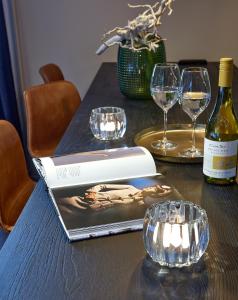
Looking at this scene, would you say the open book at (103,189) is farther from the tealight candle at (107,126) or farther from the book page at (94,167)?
the tealight candle at (107,126)

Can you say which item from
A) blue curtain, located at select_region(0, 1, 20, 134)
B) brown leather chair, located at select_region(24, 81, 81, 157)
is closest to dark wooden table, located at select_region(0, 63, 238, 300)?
brown leather chair, located at select_region(24, 81, 81, 157)

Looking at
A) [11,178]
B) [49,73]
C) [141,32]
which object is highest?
[141,32]

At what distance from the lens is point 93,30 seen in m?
3.06

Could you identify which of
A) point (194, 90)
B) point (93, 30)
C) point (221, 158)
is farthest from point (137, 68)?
point (93, 30)

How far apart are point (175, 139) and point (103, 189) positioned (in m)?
0.39

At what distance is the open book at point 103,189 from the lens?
2.54 ft

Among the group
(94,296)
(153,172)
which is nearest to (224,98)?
(153,172)

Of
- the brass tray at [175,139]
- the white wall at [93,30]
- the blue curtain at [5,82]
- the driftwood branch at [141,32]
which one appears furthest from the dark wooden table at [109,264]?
the white wall at [93,30]

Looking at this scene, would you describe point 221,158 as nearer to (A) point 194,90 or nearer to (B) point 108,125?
(A) point 194,90

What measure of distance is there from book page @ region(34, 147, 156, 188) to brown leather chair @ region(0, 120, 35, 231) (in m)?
0.35

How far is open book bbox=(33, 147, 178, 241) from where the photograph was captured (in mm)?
775

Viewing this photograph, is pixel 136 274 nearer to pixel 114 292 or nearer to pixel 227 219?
pixel 114 292

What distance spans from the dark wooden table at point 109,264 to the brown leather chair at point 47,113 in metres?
1.01

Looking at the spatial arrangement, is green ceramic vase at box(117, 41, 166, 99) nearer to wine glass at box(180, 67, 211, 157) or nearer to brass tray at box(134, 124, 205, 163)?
brass tray at box(134, 124, 205, 163)
